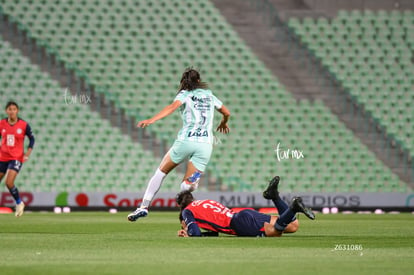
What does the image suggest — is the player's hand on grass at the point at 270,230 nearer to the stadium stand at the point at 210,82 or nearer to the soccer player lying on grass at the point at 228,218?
the soccer player lying on grass at the point at 228,218

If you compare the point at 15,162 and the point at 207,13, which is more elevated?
the point at 207,13

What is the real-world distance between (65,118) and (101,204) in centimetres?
310

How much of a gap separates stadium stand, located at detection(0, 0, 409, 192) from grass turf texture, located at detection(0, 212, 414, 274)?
11.1m

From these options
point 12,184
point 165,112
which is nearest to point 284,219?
point 165,112

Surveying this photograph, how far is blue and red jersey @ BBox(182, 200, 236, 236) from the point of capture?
9.71m

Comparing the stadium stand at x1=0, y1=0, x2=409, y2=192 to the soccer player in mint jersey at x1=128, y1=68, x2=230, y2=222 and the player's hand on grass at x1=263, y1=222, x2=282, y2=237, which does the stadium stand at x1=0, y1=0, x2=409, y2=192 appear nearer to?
the soccer player in mint jersey at x1=128, y1=68, x2=230, y2=222

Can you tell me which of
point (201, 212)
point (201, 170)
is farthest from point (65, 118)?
point (201, 212)

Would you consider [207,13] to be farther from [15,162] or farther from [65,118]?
[15,162]

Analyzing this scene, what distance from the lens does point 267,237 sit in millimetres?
9984

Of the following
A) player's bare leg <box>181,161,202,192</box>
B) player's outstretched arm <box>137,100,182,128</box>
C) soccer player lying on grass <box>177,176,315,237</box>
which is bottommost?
soccer player lying on grass <box>177,176,315,237</box>

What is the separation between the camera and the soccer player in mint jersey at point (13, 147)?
15.8 m

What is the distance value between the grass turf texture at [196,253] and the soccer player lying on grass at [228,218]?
6.0 inches

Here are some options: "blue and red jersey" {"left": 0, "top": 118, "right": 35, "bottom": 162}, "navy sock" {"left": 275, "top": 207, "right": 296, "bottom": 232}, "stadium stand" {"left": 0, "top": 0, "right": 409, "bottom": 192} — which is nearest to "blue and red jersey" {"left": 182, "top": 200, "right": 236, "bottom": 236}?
"navy sock" {"left": 275, "top": 207, "right": 296, "bottom": 232}

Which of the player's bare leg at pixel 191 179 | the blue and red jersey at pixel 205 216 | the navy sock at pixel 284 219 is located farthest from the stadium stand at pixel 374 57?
the blue and red jersey at pixel 205 216
